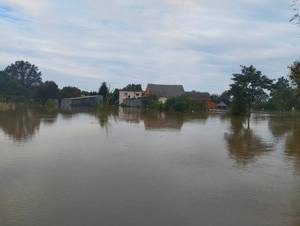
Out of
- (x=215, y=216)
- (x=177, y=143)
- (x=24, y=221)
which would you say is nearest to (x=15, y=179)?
(x=24, y=221)

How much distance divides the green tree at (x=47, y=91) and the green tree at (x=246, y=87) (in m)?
47.2

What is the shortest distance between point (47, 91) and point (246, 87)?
161 ft

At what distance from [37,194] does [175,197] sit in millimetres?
2477

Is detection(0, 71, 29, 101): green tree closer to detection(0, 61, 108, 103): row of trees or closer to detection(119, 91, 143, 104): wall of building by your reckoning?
detection(0, 61, 108, 103): row of trees

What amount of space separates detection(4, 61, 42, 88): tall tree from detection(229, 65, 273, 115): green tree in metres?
89.6

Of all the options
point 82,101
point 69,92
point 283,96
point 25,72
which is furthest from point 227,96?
point 25,72

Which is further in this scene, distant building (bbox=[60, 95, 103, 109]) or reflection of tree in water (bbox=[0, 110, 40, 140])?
distant building (bbox=[60, 95, 103, 109])

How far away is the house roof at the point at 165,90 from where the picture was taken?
83.2m

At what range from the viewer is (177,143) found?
55.4ft

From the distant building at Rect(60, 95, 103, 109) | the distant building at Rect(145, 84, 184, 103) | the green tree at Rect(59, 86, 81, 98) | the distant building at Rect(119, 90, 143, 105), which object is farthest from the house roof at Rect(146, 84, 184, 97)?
the green tree at Rect(59, 86, 81, 98)

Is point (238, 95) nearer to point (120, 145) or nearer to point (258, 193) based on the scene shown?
point (120, 145)

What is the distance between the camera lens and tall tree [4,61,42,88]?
135 m

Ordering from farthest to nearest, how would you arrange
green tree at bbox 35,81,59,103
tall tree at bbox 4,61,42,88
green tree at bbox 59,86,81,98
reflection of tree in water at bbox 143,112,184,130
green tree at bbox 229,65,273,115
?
tall tree at bbox 4,61,42,88 → green tree at bbox 59,86,81,98 → green tree at bbox 35,81,59,103 → green tree at bbox 229,65,273,115 → reflection of tree in water at bbox 143,112,184,130

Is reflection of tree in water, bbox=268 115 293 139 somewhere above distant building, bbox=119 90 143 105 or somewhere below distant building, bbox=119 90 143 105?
below
